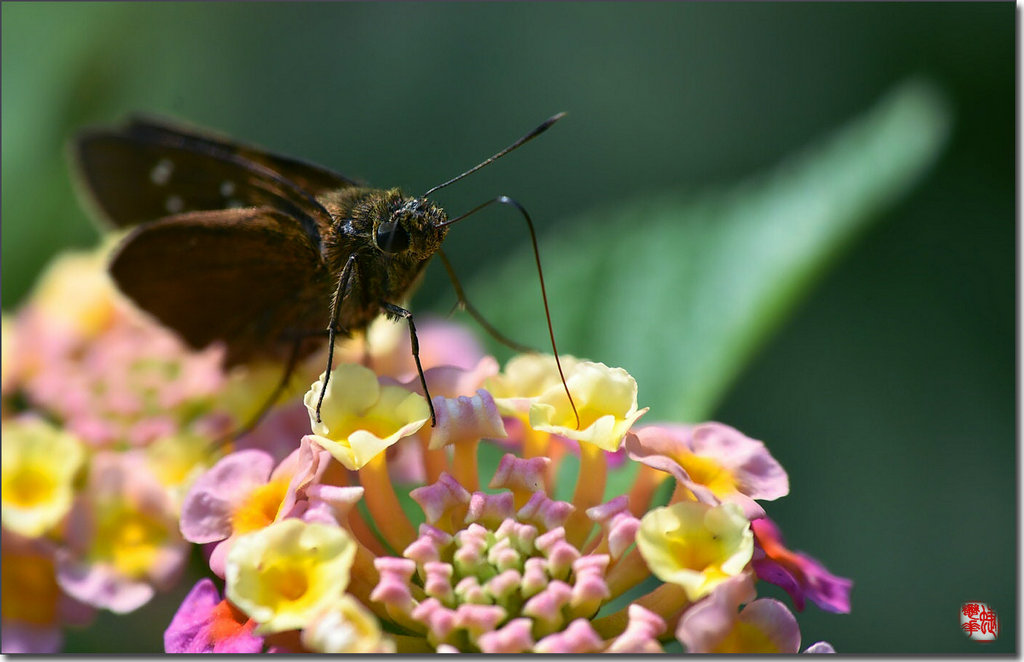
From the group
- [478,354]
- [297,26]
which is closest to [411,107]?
[297,26]

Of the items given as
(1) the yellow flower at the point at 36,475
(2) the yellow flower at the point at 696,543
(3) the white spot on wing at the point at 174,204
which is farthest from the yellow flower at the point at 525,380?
(3) the white spot on wing at the point at 174,204

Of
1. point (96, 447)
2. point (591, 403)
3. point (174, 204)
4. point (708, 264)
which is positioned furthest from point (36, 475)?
point (708, 264)

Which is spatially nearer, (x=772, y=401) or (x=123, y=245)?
(x=123, y=245)

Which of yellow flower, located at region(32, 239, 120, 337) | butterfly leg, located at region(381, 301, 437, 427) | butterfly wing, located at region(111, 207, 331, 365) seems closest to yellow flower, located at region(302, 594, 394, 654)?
butterfly leg, located at region(381, 301, 437, 427)

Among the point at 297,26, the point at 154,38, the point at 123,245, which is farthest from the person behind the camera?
the point at 297,26

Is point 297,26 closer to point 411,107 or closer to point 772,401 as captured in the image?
point 411,107

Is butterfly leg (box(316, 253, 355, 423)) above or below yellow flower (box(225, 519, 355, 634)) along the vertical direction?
above

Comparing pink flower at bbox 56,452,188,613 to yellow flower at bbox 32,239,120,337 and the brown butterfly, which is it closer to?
the brown butterfly

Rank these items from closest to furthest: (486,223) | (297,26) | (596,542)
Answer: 1. (596,542)
2. (486,223)
3. (297,26)
